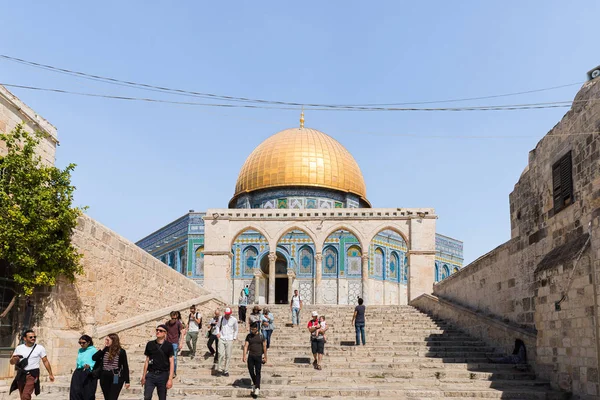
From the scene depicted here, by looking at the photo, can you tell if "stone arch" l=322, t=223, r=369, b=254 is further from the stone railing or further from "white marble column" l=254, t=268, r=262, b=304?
"white marble column" l=254, t=268, r=262, b=304

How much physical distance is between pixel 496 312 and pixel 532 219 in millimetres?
2421

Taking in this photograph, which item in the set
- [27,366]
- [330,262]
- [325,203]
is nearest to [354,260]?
[330,262]

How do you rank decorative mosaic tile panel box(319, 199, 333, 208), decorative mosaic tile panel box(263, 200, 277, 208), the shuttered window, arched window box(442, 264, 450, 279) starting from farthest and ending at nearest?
arched window box(442, 264, 450, 279) < decorative mosaic tile panel box(319, 199, 333, 208) < decorative mosaic tile panel box(263, 200, 277, 208) < the shuttered window

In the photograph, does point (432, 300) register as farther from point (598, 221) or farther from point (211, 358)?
point (598, 221)

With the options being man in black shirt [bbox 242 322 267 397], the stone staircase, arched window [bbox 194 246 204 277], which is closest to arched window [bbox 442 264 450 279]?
arched window [bbox 194 246 204 277]

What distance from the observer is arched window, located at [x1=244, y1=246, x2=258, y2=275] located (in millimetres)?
32719

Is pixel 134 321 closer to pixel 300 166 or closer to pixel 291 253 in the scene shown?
pixel 300 166

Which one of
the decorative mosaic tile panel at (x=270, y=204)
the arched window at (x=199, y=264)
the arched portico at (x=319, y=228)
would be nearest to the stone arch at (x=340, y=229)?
the arched portico at (x=319, y=228)

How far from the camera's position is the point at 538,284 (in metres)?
9.66

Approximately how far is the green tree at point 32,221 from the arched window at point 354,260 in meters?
24.0

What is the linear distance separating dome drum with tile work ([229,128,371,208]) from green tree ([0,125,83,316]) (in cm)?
2202

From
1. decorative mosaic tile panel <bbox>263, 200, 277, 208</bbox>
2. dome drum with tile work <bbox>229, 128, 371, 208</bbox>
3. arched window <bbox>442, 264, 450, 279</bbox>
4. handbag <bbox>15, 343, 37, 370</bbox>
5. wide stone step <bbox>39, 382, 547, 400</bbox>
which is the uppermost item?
dome drum with tile work <bbox>229, 128, 371, 208</bbox>

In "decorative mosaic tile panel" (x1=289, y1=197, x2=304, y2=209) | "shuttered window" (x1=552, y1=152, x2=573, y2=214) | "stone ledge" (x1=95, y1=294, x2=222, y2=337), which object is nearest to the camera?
Answer: "shuttered window" (x1=552, y1=152, x2=573, y2=214)

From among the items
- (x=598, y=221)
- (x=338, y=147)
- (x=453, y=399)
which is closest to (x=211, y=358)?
(x=453, y=399)
